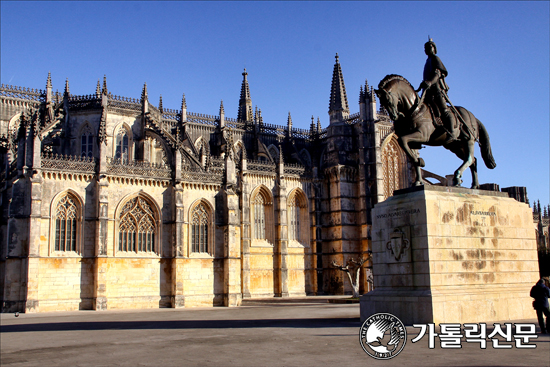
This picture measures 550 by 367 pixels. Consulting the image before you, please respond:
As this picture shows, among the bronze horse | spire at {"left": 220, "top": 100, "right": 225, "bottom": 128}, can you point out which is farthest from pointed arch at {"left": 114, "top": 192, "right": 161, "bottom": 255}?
the bronze horse

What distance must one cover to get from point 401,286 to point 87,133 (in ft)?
110

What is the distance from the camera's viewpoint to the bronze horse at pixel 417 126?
16881 millimetres

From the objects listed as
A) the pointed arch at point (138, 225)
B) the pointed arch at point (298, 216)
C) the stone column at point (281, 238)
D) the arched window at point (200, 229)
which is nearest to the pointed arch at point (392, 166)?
the pointed arch at point (298, 216)

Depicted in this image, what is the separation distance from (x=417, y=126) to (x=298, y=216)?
119ft

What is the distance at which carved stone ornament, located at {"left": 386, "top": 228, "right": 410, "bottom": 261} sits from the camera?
16219 mm

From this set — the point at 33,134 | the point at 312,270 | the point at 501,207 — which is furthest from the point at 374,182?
the point at 501,207

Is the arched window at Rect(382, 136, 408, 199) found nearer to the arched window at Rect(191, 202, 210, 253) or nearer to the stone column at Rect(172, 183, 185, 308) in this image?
the arched window at Rect(191, 202, 210, 253)

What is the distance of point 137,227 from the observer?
35.4 metres

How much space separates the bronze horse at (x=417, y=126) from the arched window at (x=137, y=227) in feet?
72.8

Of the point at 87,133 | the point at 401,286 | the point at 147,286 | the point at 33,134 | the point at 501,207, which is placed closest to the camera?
the point at 401,286

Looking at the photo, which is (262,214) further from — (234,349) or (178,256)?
(234,349)

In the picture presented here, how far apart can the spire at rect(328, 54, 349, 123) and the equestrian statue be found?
37059mm

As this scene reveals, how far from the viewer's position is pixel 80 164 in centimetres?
3403

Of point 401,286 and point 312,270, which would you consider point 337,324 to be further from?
point 312,270
